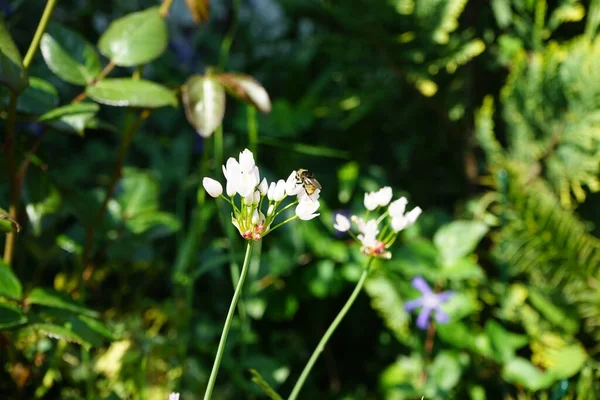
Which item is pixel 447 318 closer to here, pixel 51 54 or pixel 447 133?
pixel 447 133

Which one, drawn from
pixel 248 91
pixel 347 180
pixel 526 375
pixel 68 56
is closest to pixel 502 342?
pixel 526 375

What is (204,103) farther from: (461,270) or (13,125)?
(461,270)

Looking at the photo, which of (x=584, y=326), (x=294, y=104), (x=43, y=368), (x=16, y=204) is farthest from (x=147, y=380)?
(x=584, y=326)

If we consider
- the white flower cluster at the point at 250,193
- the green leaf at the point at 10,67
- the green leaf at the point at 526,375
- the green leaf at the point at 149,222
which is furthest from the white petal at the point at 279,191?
the green leaf at the point at 526,375

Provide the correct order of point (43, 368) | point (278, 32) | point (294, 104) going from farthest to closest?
point (278, 32) → point (294, 104) → point (43, 368)

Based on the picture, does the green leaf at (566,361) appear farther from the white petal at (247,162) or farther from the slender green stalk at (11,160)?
the slender green stalk at (11,160)
